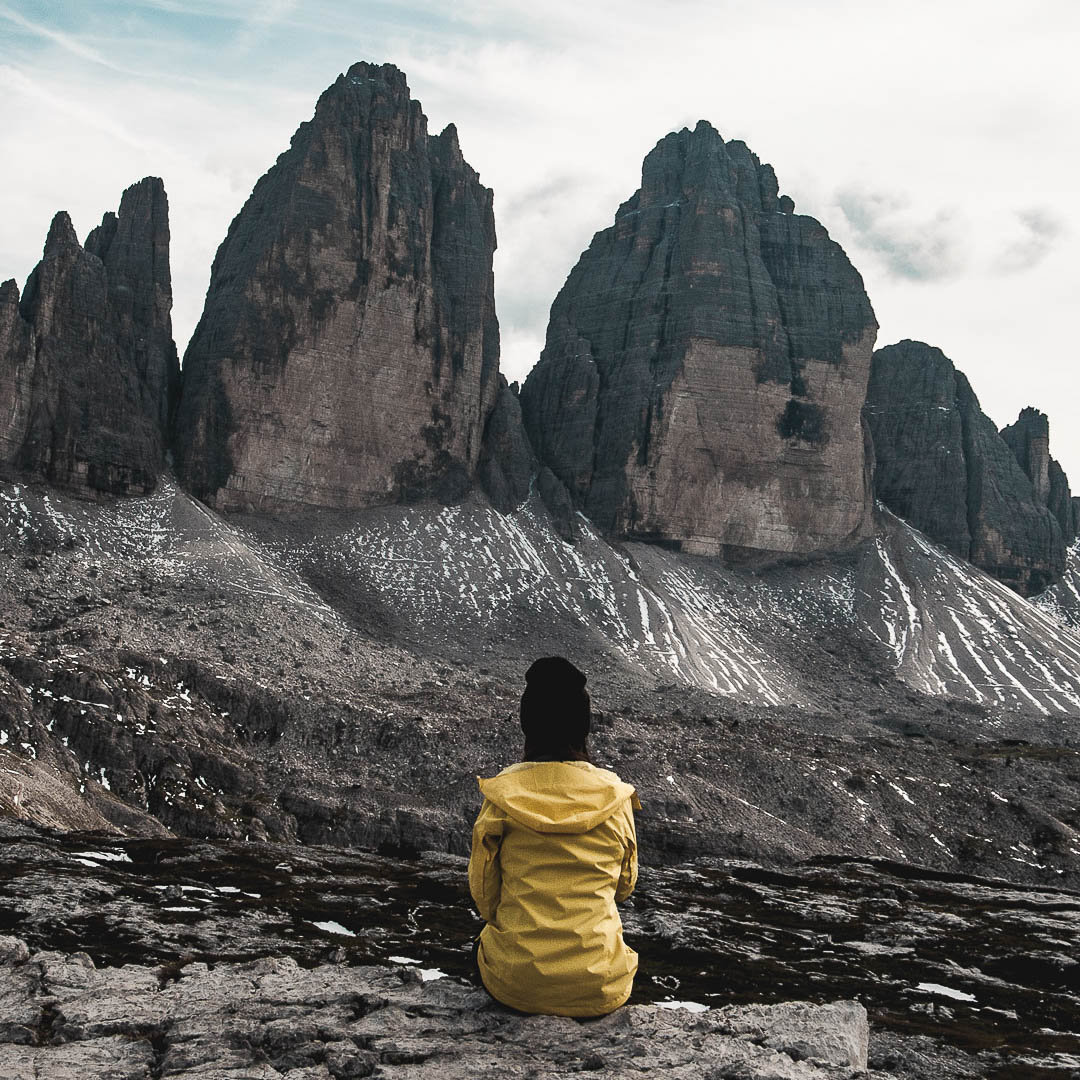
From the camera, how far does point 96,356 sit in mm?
100125

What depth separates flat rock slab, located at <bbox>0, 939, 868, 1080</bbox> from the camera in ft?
27.3

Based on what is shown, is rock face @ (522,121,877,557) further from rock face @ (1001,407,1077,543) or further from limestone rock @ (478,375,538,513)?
rock face @ (1001,407,1077,543)

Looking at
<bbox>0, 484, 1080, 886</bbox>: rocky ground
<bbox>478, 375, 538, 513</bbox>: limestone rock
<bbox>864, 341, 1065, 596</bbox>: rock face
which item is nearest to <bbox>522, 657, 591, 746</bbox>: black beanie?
<bbox>0, 484, 1080, 886</bbox>: rocky ground

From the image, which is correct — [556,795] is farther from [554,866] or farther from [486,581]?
[486,581]

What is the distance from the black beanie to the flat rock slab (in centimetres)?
220

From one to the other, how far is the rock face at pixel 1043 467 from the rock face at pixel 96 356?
11929 cm

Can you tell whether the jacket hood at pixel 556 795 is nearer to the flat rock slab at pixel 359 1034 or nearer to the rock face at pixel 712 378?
the flat rock slab at pixel 359 1034

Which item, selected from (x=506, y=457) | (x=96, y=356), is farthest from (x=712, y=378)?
(x=96, y=356)

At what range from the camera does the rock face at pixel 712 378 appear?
126812mm

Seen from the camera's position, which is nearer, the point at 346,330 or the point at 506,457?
the point at 346,330

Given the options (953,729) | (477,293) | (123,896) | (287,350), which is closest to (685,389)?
(477,293)

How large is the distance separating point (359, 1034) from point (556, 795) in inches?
98.4

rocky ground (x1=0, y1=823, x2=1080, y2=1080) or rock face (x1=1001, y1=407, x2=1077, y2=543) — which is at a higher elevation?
rock face (x1=1001, y1=407, x2=1077, y2=543)

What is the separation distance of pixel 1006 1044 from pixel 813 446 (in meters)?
121
